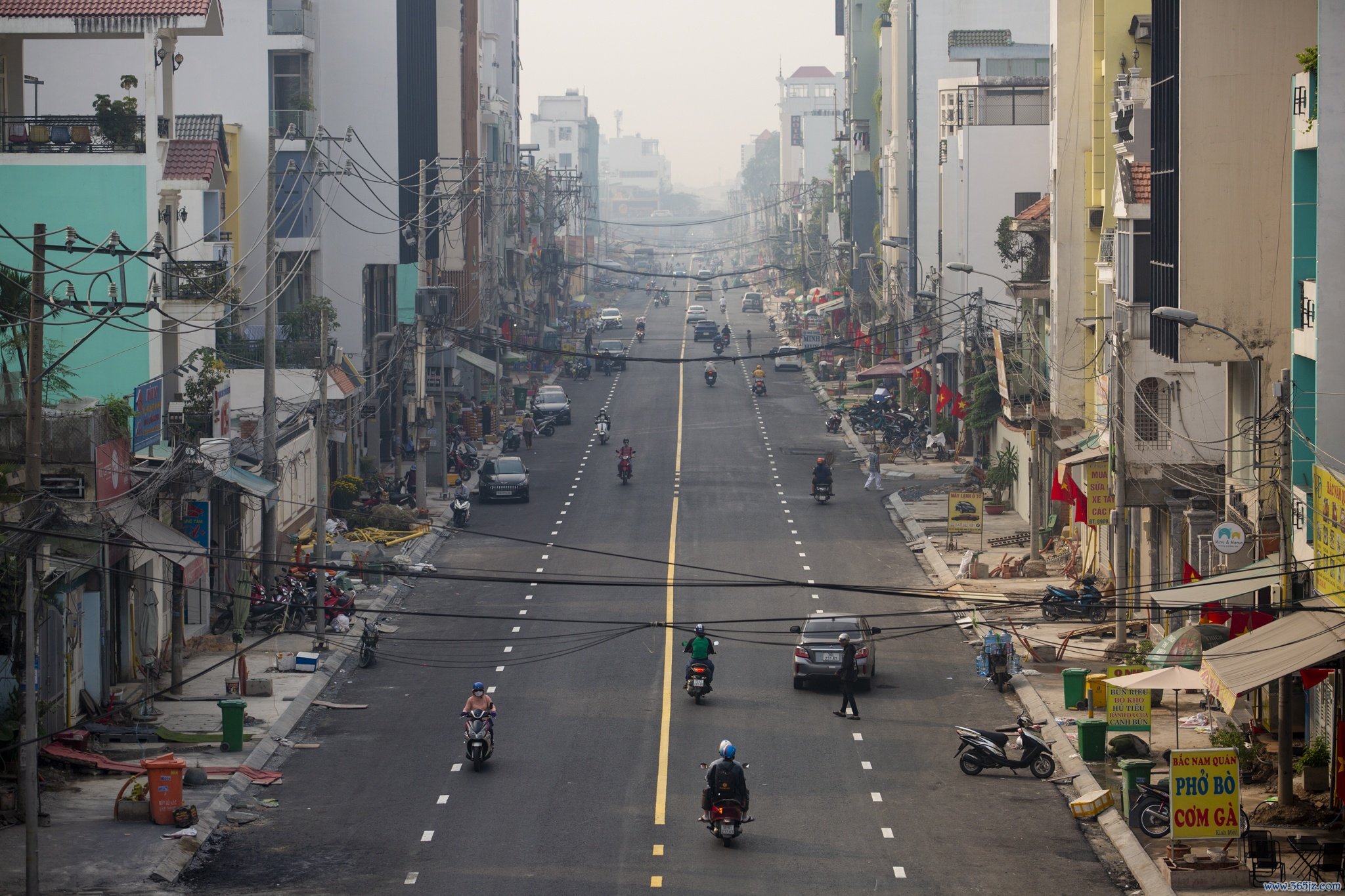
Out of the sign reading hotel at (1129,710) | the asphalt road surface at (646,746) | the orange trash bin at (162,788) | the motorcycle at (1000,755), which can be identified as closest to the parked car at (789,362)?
the asphalt road surface at (646,746)

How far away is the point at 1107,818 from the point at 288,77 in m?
42.5

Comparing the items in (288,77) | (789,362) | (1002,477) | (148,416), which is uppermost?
(288,77)

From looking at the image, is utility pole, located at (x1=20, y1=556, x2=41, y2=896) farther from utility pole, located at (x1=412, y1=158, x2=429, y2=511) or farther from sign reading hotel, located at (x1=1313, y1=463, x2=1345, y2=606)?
utility pole, located at (x1=412, y1=158, x2=429, y2=511)

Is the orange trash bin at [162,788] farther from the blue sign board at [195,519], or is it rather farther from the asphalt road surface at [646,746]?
the blue sign board at [195,519]

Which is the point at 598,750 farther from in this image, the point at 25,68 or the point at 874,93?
the point at 874,93

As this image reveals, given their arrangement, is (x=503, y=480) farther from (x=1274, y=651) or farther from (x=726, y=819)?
(x=1274, y=651)

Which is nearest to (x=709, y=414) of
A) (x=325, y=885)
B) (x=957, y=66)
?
(x=957, y=66)

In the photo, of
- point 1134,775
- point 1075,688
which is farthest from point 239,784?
point 1075,688

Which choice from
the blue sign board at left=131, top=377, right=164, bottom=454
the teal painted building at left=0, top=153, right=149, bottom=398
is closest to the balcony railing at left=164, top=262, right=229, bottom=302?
the teal painted building at left=0, top=153, right=149, bottom=398

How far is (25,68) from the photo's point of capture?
176 feet

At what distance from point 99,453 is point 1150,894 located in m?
16.9

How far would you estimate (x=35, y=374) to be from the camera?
21.6m

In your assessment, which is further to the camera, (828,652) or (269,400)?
(269,400)

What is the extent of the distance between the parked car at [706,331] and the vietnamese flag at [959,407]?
159 ft
